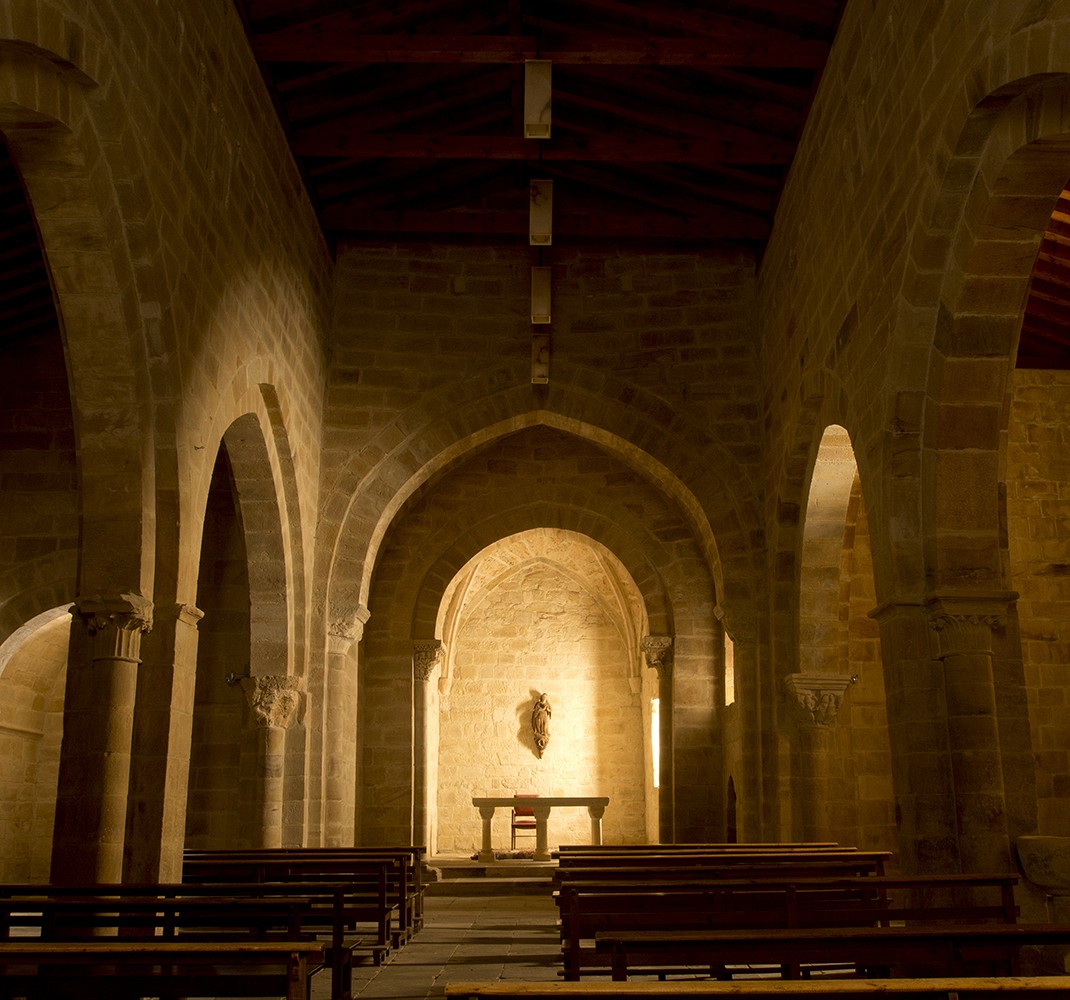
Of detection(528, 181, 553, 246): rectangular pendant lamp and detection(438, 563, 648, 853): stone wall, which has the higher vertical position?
detection(528, 181, 553, 246): rectangular pendant lamp

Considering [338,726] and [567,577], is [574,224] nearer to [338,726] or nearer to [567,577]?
[338,726]

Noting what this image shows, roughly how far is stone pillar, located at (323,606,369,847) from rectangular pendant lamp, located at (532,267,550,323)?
11.2ft

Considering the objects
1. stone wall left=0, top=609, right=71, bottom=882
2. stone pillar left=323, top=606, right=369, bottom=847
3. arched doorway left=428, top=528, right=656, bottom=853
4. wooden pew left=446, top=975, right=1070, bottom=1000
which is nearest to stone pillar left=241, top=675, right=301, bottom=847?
stone pillar left=323, top=606, right=369, bottom=847

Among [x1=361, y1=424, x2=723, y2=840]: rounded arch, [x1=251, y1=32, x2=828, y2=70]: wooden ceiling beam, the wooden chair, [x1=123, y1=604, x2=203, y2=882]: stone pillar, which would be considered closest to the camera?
[x1=123, y1=604, x2=203, y2=882]: stone pillar

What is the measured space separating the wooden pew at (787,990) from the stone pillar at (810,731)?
26.2 ft

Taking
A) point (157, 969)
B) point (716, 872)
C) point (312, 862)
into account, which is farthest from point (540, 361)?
point (157, 969)

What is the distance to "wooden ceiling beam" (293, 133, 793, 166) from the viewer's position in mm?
10453

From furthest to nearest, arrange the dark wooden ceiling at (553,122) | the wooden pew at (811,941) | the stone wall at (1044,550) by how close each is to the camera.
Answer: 1. the stone wall at (1044,550)
2. the dark wooden ceiling at (553,122)
3. the wooden pew at (811,941)

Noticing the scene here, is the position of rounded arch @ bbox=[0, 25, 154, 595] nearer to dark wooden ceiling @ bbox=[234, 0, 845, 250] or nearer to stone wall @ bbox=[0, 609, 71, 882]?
dark wooden ceiling @ bbox=[234, 0, 845, 250]

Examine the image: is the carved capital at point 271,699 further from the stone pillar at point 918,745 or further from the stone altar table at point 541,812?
the stone pillar at point 918,745

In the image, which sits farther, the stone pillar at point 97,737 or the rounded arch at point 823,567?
the rounded arch at point 823,567

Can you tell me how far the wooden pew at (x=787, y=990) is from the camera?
250 cm

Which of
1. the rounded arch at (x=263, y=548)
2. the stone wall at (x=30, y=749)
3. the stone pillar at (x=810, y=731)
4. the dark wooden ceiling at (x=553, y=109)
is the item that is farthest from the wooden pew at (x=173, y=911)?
the stone wall at (x=30, y=749)

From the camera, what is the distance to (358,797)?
13.2 m
